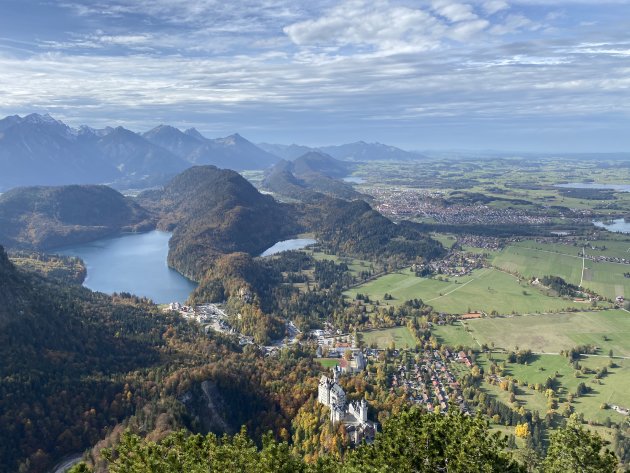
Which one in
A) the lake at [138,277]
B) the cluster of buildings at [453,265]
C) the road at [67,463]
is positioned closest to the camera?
the road at [67,463]

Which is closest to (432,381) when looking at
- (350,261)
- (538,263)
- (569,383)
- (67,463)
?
(569,383)

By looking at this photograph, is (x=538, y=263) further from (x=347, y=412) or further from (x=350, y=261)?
(x=347, y=412)

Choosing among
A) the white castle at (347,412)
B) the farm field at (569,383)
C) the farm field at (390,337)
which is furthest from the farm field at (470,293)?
the white castle at (347,412)

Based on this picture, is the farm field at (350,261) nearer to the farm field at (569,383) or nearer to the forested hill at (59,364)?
the forested hill at (59,364)

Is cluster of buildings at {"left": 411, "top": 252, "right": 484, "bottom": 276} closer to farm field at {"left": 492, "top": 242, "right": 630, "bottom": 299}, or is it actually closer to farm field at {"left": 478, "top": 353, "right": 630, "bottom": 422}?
farm field at {"left": 492, "top": 242, "right": 630, "bottom": 299}

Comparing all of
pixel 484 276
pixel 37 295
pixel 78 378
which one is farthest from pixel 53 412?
pixel 484 276

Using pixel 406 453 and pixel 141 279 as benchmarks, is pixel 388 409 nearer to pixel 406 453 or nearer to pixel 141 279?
pixel 406 453
